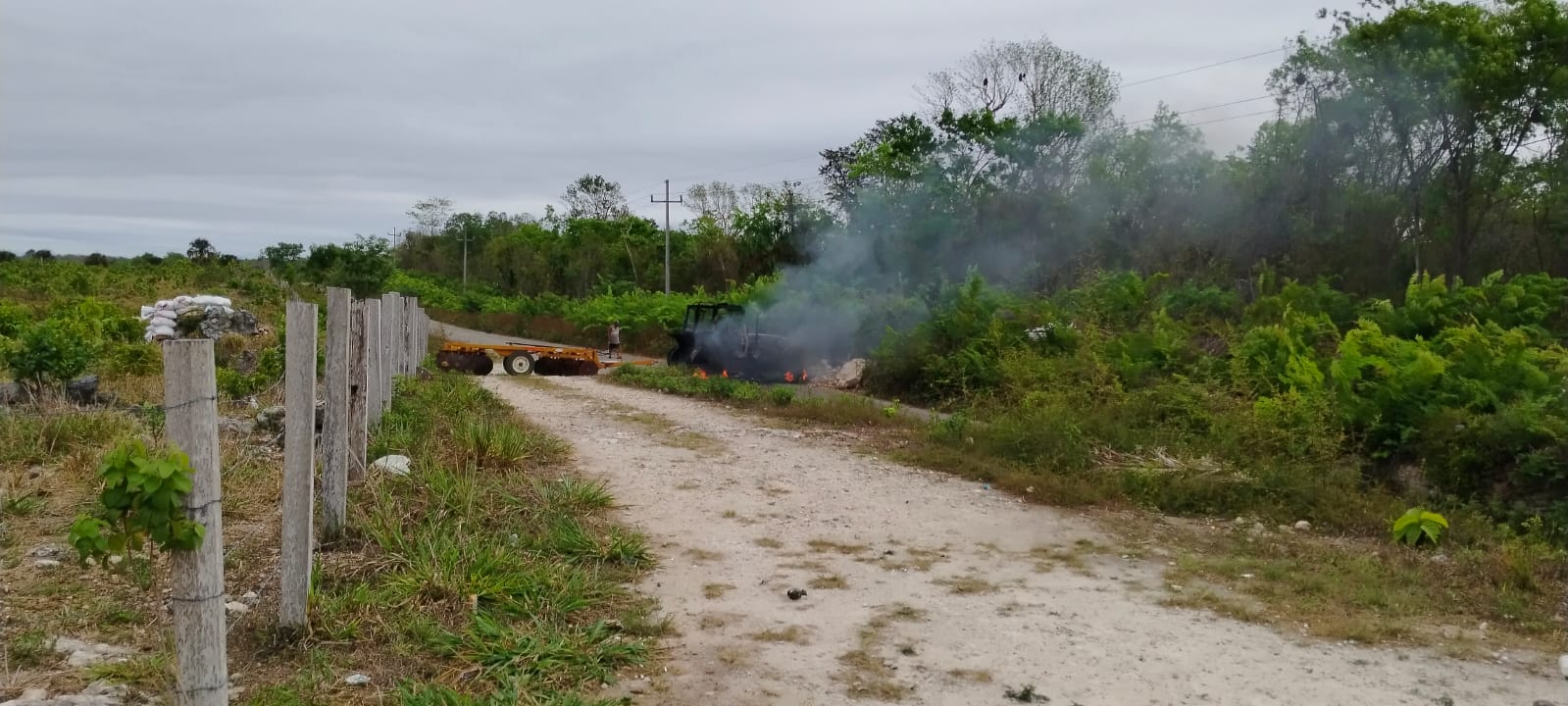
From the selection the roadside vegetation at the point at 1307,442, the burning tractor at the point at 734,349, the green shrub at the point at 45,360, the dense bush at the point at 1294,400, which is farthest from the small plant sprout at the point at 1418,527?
the green shrub at the point at 45,360

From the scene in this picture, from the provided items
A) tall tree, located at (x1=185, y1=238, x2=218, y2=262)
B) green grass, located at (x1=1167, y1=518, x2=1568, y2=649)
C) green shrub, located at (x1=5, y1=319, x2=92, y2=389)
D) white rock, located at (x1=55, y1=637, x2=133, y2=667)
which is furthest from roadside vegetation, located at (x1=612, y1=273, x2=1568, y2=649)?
tall tree, located at (x1=185, y1=238, x2=218, y2=262)

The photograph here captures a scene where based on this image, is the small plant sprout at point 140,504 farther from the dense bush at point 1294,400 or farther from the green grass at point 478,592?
the dense bush at point 1294,400

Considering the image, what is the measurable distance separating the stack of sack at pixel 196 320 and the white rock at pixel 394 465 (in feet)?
42.2

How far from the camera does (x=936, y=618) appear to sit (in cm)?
536

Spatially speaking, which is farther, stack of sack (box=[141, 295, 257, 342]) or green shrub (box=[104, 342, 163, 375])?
stack of sack (box=[141, 295, 257, 342])

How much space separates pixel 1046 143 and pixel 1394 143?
6.36 meters

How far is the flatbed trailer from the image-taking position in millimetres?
19375

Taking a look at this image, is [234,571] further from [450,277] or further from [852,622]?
[450,277]

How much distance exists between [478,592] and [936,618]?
2290 millimetres

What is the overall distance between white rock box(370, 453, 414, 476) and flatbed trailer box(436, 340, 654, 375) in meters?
11.7

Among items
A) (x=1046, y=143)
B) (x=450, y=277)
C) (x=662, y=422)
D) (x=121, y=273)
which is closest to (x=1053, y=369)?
(x=662, y=422)

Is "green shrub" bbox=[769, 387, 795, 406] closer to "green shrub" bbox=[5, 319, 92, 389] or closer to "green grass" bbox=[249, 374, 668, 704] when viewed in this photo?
"green grass" bbox=[249, 374, 668, 704]

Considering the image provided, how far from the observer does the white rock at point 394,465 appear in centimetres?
736

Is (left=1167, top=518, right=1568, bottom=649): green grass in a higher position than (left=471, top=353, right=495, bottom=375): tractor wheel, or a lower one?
lower
